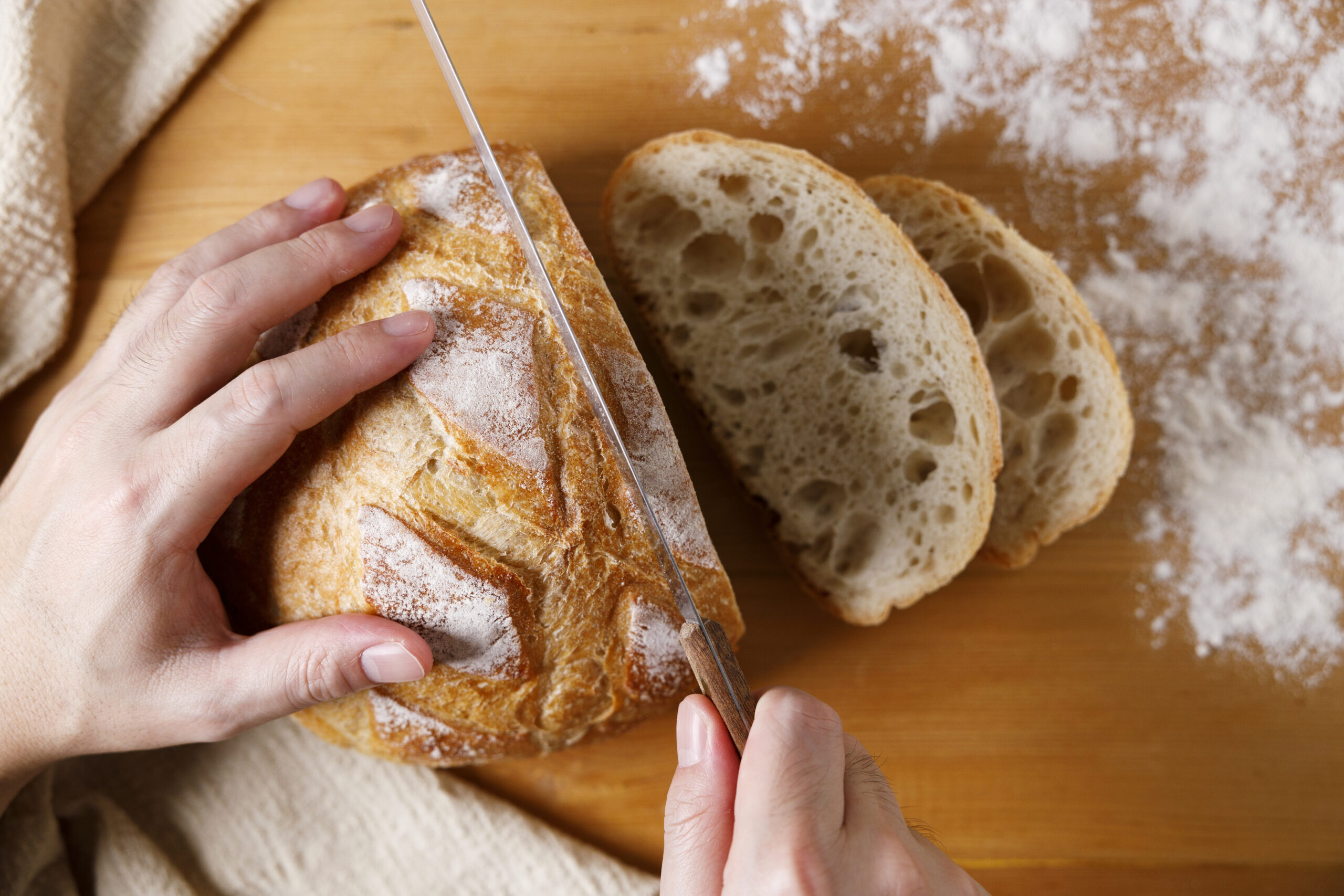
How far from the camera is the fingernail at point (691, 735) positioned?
1233 mm

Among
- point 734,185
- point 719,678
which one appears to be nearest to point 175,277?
point 734,185

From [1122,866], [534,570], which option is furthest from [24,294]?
[1122,866]

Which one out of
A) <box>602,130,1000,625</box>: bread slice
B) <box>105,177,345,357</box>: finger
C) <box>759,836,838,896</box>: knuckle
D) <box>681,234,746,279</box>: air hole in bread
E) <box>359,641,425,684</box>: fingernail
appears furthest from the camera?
<box>681,234,746,279</box>: air hole in bread

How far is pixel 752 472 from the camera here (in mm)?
1804

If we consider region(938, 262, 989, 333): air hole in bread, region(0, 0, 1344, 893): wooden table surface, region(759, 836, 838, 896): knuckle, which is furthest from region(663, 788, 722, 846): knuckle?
region(938, 262, 989, 333): air hole in bread

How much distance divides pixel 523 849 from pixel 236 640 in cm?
77

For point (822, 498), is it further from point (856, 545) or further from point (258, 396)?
point (258, 396)

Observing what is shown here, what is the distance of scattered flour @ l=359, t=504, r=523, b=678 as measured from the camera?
1.35 m

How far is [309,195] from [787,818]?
136 cm

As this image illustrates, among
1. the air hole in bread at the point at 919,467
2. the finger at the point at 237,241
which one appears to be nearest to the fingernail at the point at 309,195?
the finger at the point at 237,241

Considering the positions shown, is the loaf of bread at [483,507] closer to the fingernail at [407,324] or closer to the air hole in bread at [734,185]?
the fingernail at [407,324]

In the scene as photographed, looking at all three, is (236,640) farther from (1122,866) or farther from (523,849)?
(1122,866)

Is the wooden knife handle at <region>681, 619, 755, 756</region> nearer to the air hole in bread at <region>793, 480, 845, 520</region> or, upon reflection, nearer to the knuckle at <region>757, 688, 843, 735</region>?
the knuckle at <region>757, 688, 843, 735</region>

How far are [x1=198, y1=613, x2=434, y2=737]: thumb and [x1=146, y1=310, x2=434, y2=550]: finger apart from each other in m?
0.21
